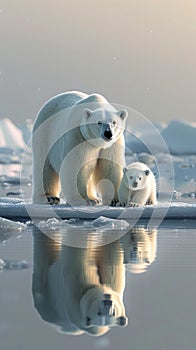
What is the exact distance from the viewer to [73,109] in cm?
702

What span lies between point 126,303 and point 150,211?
3.84 metres

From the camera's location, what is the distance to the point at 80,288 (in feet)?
8.71

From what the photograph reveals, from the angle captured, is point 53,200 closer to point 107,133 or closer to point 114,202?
point 114,202

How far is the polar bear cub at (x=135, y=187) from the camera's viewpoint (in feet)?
22.1

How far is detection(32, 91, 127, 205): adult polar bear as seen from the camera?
6625mm

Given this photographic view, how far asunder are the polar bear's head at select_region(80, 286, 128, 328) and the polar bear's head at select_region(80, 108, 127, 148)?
3869 millimetres

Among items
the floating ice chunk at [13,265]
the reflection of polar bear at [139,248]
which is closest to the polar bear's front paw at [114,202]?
the reflection of polar bear at [139,248]

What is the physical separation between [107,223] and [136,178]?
121 cm

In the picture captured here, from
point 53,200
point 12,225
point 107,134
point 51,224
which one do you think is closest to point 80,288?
point 12,225

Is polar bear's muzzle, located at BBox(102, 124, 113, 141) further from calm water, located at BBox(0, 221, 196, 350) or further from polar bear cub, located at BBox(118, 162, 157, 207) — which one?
calm water, located at BBox(0, 221, 196, 350)

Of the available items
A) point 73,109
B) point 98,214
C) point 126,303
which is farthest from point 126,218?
point 126,303

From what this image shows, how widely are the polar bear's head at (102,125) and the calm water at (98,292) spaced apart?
7.65 feet

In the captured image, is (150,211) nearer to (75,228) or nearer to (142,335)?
(75,228)

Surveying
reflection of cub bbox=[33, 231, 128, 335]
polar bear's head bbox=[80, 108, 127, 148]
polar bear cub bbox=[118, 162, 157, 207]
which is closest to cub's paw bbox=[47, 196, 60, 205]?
polar bear cub bbox=[118, 162, 157, 207]
